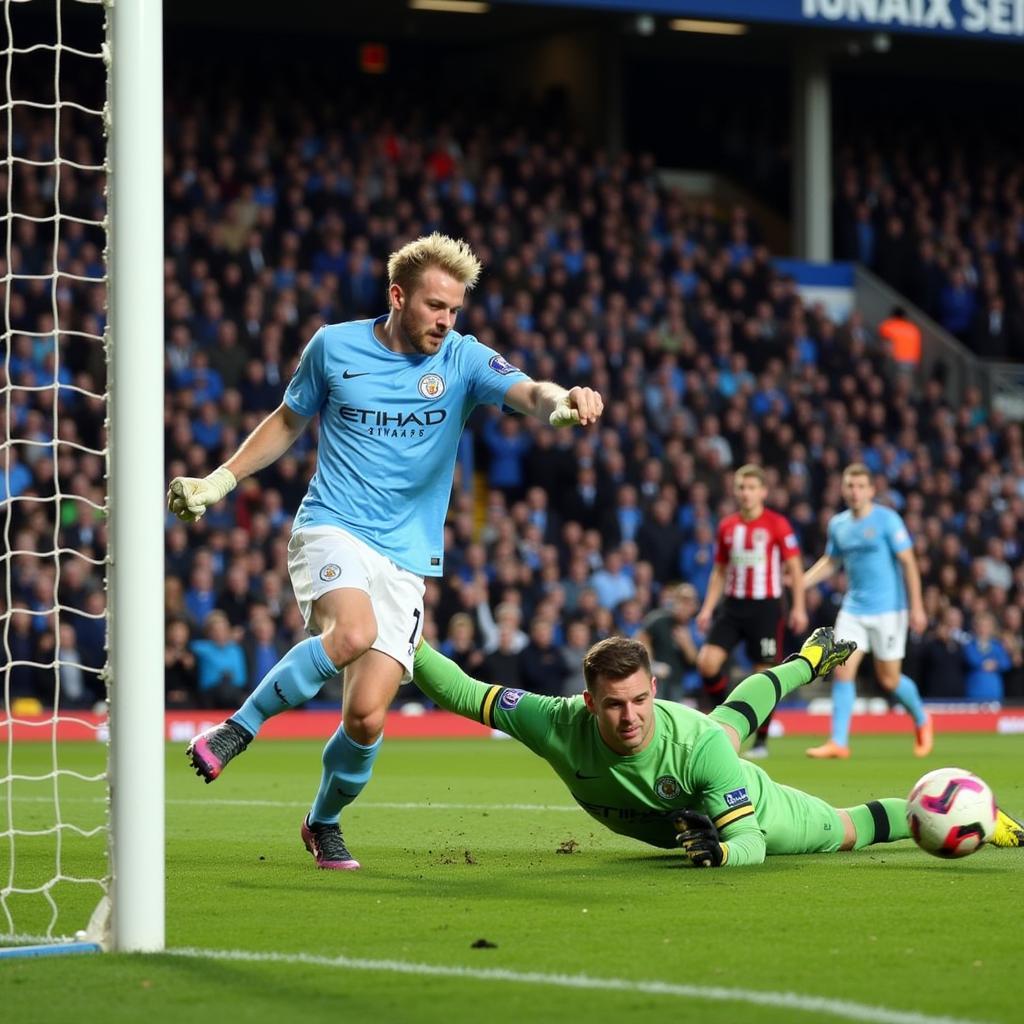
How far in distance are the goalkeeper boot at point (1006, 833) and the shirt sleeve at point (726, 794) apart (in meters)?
0.96

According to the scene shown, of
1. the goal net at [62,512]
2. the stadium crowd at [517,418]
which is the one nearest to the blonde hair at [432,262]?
the goal net at [62,512]

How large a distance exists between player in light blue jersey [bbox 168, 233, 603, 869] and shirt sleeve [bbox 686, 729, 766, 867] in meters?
1.10

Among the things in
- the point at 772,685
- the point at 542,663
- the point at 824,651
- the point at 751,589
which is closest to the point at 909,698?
the point at 751,589

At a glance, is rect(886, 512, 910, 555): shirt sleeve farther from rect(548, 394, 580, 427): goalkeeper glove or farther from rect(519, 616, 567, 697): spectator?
rect(548, 394, 580, 427): goalkeeper glove

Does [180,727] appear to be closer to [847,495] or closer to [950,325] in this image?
[847,495]

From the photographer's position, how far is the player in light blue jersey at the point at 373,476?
23.4 ft

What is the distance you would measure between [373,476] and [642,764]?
1.40 m

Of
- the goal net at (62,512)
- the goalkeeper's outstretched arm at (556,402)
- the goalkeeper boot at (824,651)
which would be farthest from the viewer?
the goalkeeper boot at (824,651)

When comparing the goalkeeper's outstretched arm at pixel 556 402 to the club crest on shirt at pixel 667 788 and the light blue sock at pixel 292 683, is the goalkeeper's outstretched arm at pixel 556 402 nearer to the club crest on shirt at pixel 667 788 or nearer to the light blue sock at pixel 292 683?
the light blue sock at pixel 292 683

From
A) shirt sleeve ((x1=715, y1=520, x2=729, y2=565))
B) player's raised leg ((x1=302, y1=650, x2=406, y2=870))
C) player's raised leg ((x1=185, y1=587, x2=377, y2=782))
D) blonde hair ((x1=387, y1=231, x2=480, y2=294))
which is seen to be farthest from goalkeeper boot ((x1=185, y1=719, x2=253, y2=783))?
shirt sleeve ((x1=715, y1=520, x2=729, y2=565))

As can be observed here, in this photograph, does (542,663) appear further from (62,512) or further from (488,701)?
(488,701)

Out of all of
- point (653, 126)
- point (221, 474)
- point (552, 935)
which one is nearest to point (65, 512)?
point (221, 474)

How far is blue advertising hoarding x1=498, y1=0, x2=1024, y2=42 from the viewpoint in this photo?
26.6 m

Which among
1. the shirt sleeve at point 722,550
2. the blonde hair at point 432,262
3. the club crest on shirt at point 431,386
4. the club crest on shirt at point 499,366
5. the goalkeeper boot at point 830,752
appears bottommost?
the goalkeeper boot at point 830,752
